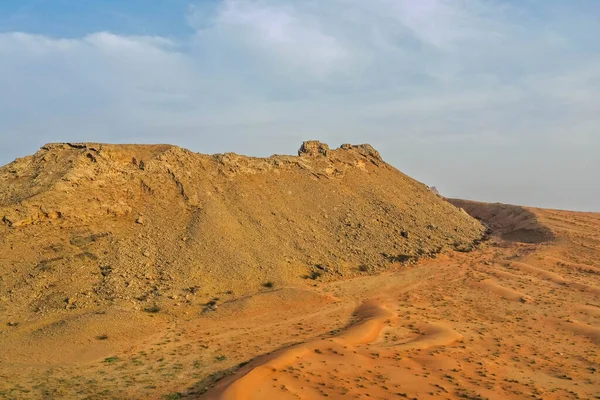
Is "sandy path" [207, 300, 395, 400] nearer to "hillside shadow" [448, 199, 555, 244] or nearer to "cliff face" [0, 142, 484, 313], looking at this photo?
"cliff face" [0, 142, 484, 313]

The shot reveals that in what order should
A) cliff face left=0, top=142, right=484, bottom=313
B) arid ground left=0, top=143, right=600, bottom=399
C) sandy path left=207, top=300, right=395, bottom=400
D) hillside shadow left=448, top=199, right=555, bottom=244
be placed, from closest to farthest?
1. sandy path left=207, top=300, right=395, bottom=400
2. arid ground left=0, top=143, right=600, bottom=399
3. cliff face left=0, top=142, right=484, bottom=313
4. hillside shadow left=448, top=199, right=555, bottom=244

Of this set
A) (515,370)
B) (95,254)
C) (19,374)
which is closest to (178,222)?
(95,254)

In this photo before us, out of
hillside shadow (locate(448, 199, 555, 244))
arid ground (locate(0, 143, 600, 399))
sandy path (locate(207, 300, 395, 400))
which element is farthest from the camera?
hillside shadow (locate(448, 199, 555, 244))

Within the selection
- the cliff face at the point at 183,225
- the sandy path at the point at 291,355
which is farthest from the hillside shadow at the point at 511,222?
the sandy path at the point at 291,355

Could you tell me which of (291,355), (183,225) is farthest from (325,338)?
(183,225)

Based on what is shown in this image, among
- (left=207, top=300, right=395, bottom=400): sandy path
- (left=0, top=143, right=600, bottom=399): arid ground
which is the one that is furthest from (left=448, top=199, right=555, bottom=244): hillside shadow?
(left=207, top=300, right=395, bottom=400): sandy path

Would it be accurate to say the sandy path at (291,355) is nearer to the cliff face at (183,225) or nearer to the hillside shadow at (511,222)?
the cliff face at (183,225)

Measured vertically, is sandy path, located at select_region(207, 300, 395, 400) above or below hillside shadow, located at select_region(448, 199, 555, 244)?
below

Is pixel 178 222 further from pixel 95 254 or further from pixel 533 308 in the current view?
pixel 533 308
